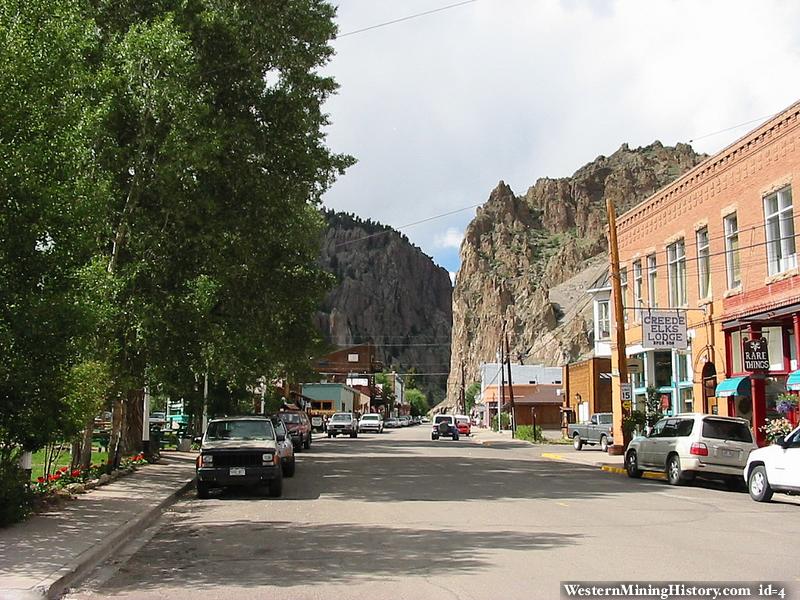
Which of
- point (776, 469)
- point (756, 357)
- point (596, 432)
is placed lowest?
point (596, 432)

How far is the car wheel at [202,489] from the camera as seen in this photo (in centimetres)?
1718

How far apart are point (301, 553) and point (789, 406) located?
18.2 metres

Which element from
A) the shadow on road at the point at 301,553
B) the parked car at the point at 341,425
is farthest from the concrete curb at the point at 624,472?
the parked car at the point at 341,425

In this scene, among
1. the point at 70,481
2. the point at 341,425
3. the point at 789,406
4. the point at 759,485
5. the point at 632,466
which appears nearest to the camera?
the point at 759,485

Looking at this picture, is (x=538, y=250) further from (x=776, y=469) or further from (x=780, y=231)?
(x=776, y=469)

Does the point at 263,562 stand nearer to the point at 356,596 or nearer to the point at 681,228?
the point at 356,596

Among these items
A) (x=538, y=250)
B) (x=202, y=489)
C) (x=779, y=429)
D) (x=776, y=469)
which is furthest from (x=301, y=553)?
(x=538, y=250)

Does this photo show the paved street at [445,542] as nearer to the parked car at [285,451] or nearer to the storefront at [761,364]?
the parked car at [285,451]

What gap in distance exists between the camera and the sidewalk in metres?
8.27

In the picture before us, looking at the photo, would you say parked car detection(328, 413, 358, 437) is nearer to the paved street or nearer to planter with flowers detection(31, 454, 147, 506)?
planter with flowers detection(31, 454, 147, 506)

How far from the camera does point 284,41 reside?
23.2 metres

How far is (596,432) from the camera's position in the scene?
128ft

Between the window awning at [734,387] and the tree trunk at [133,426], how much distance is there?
1891 centimetres

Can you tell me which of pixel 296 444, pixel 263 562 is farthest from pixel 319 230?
pixel 263 562
